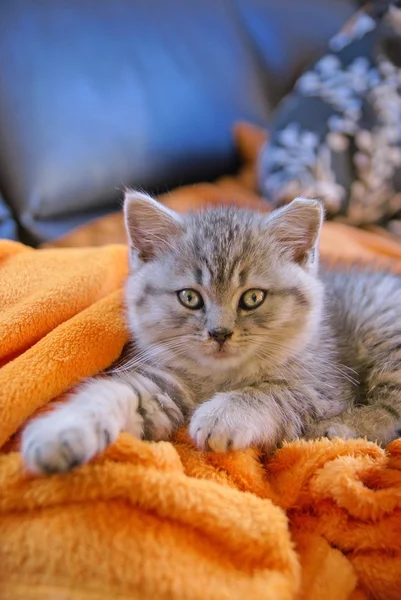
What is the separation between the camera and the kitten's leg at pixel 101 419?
65 cm

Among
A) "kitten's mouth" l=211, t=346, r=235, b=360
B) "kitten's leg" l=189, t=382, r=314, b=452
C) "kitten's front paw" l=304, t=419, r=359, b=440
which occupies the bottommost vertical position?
"kitten's front paw" l=304, t=419, r=359, b=440

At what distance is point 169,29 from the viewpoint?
6.64 ft

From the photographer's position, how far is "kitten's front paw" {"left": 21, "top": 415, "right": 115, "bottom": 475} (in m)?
0.64

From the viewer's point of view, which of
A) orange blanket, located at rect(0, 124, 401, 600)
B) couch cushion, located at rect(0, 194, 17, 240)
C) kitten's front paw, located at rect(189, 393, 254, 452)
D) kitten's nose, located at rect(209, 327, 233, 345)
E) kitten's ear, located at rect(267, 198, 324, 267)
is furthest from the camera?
couch cushion, located at rect(0, 194, 17, 240)

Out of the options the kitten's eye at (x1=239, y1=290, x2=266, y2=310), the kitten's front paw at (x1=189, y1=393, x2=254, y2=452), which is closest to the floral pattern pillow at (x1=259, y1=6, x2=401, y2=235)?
the kitten's eye at (x1=239, y1=290, x2=266, y2=310)

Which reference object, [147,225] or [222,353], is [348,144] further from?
[222,353]

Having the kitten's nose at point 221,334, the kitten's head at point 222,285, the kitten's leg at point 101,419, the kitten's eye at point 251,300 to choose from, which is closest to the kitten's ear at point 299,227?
the kitten's head at point 222,285

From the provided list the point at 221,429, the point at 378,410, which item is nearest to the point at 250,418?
the point at 221,429

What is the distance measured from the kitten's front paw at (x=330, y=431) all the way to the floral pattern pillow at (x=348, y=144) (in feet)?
3.13

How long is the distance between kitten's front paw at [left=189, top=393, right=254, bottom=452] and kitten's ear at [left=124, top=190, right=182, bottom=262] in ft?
1.29

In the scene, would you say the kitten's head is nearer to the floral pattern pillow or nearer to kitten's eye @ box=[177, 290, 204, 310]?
kitten's eye @ box=[177, 290, 204, 310]

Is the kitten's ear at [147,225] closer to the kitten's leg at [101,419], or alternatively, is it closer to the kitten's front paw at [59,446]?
the kitten's leg at [101,419]

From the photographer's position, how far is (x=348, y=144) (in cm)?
182

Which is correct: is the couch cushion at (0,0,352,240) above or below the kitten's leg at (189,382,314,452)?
above
